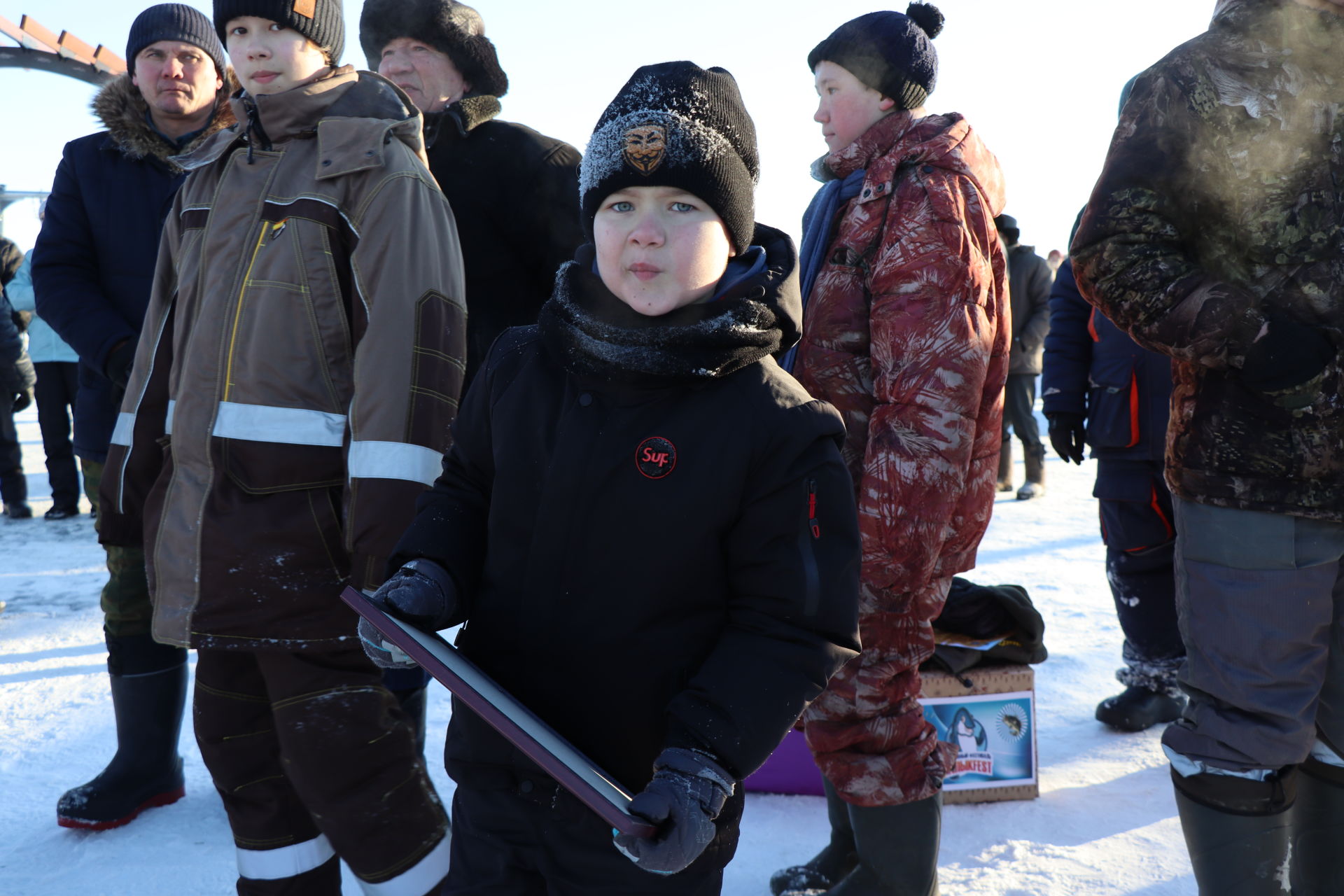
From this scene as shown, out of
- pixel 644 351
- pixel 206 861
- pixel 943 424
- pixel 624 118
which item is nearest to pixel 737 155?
pixel 624 118

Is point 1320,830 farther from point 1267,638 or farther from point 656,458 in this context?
point 656,458

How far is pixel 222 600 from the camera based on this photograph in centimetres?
175

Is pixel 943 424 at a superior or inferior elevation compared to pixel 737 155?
inferior

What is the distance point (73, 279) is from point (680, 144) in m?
2.05

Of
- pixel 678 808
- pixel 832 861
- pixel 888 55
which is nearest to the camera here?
pixel 678 808

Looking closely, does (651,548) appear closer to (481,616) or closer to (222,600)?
(481,616)

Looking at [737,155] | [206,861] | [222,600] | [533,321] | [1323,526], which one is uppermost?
[737,155]

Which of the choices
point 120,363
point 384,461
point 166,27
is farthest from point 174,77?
point 384,461

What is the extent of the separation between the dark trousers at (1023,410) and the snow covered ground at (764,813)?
144 inches

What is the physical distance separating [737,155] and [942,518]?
0.84 m

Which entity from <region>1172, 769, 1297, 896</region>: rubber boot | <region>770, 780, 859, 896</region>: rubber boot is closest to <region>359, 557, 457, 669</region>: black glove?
<region>770, 780, 859, 896</region>: rubber boot

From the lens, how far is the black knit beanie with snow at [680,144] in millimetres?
1364

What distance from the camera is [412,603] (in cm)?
127

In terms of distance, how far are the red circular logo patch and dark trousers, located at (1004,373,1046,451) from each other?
687cm
